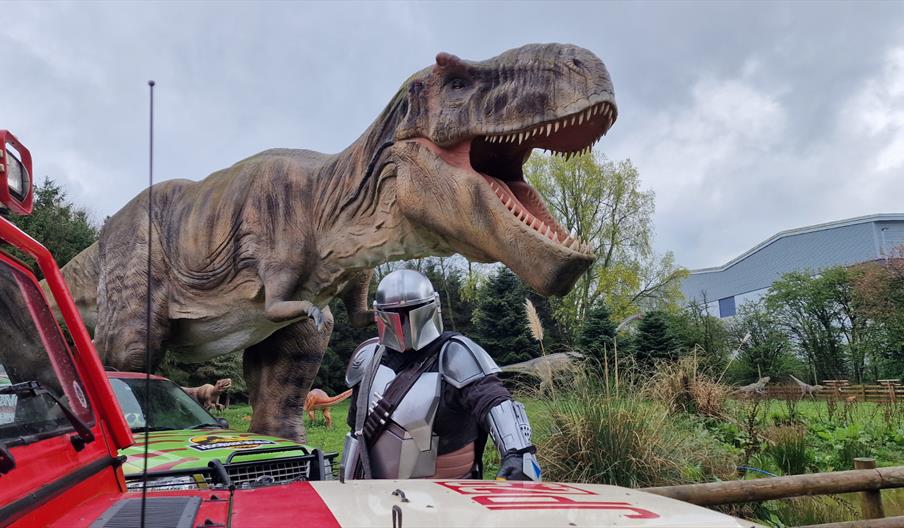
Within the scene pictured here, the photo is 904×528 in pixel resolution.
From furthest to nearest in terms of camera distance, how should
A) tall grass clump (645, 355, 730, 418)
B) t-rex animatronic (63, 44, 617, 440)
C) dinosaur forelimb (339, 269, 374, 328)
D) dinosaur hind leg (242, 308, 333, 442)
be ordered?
tall grass clump (645, 355, 730, 418) < dinosaur hind leg (242, 308, 333, 442) < dinosaur forelimb (339, 269, 374, 328) < t-rex animatronic (63, 44, 617, 440)

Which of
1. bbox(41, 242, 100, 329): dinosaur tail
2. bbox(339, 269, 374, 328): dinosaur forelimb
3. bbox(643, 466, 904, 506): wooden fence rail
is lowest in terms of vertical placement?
bbox(643, 466, 904, 506): wooden fence rail

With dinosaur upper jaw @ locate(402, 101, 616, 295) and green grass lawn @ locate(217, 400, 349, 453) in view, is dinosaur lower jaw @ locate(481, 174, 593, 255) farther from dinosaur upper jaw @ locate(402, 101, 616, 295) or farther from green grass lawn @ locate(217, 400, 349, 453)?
green grass lawn @ locate(217, 400, 349, 453)

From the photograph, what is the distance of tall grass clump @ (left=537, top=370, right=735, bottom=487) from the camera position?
17.3 feet

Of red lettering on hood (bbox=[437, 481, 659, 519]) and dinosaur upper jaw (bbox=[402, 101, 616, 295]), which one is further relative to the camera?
dinosaur upper jaw (bbox=[402, 101, 616, 295])

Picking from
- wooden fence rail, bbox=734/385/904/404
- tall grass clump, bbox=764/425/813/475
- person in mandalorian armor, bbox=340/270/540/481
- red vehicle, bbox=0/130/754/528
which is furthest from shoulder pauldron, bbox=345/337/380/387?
wooden fence rail, bbox=734/385/904/404

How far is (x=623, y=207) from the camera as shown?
84.2 ft

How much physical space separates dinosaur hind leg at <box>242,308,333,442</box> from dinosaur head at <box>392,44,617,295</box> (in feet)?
6.27

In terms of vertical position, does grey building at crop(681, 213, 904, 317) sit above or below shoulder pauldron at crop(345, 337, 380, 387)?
above

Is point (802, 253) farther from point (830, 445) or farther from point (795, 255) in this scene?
point (830, 445)

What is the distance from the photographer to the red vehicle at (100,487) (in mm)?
1401

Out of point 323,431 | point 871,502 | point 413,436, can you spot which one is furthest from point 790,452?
point 323,431

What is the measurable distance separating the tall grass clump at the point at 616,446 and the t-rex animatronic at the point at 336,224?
1797mm

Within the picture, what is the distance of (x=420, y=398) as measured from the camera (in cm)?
313

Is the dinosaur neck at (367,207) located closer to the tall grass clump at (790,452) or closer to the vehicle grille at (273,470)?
the vehicle grille at (273,470)
